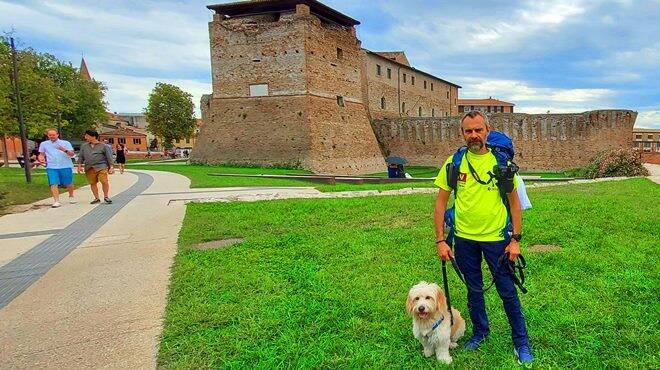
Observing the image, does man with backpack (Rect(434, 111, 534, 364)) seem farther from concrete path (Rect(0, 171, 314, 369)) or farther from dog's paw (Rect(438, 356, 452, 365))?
concrete path (Rect(0, 171, 314, 369))

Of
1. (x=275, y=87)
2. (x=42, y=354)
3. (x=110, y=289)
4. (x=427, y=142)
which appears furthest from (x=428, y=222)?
(x=427, y=142)

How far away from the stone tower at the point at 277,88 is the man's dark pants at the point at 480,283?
25.6 meters

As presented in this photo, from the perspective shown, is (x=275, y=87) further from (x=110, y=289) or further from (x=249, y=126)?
(x=110, y=289)

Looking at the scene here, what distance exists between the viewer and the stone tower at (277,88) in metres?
28.9

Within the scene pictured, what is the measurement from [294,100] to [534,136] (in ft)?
70.5

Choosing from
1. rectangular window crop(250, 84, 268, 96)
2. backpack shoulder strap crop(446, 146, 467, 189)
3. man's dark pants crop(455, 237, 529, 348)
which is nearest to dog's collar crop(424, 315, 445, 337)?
man's dark pants crop(455, 237, 529, 348)

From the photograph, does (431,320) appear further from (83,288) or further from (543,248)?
(83,288)

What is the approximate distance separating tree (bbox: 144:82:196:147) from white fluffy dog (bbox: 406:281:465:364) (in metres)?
53.4

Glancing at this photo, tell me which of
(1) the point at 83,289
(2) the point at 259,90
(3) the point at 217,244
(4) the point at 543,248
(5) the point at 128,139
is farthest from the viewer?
(5) the point at 128,139

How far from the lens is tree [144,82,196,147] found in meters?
50.6

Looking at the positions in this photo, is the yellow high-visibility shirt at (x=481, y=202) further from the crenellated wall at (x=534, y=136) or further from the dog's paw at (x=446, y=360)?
the crenellated wall at (x=534, y=136)

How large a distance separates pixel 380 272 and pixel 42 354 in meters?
2.93

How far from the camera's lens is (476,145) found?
2.63m

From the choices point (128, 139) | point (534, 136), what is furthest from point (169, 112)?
point (534, 136)
